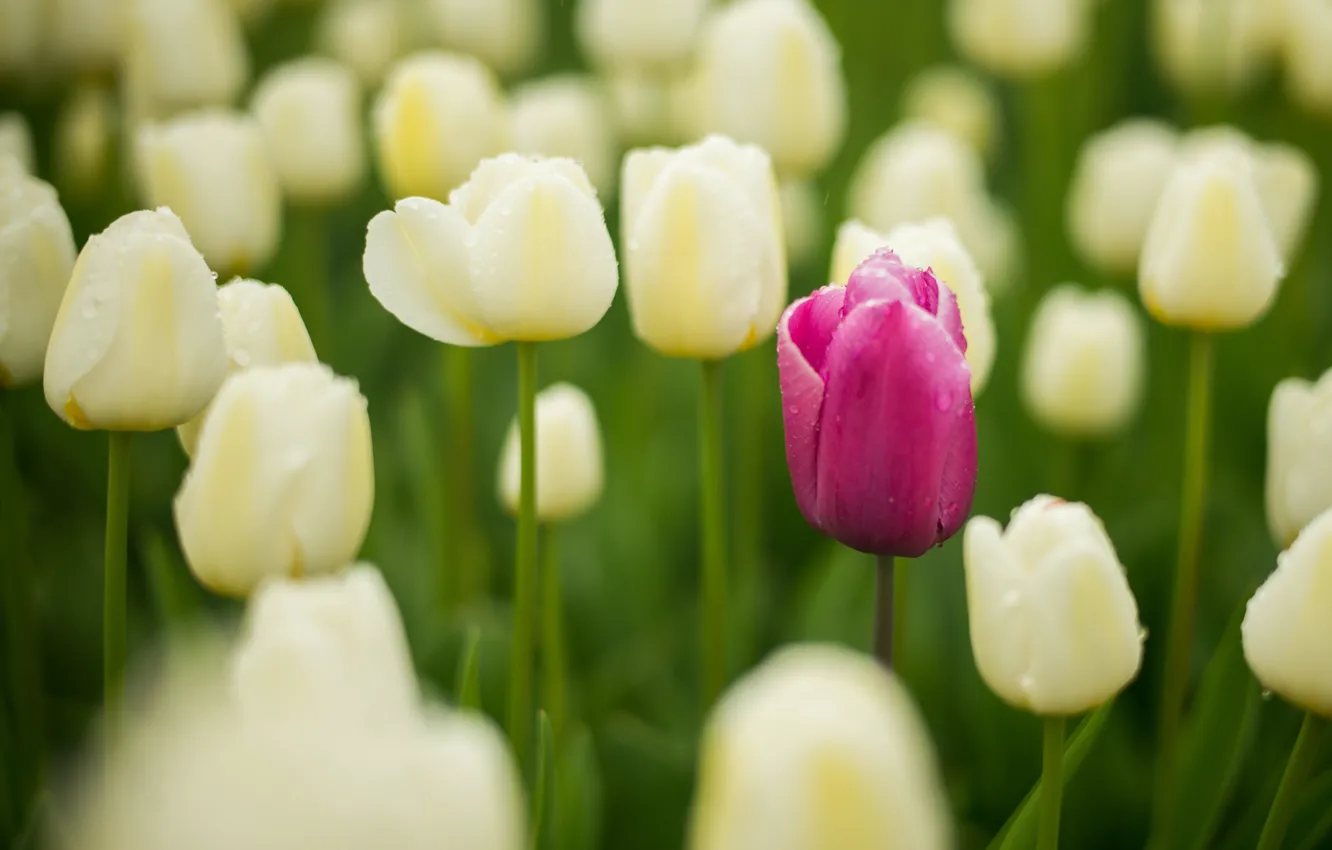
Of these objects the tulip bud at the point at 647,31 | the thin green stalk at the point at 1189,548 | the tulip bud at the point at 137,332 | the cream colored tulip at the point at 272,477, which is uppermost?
the tulip bud at the point at 647,31

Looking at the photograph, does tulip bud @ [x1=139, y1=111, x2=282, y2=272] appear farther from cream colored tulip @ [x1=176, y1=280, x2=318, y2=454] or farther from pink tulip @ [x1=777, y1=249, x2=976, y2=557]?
pink tulip @ [x1=777, y1=249, x2=976, y2=557]

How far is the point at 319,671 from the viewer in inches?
16.6

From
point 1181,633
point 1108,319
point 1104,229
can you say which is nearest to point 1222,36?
point 1104,229

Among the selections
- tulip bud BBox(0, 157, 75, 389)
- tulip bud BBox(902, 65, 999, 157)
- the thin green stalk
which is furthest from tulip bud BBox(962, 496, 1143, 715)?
tulip bud BBox(902, 65, 999, 157)

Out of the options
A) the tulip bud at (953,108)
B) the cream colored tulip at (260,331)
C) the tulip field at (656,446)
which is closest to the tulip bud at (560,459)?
the tulip field at (656,446)

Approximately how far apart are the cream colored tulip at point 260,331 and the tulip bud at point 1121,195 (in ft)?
3.34

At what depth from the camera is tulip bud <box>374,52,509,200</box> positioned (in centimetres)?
108

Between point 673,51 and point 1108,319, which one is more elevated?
point 673,51

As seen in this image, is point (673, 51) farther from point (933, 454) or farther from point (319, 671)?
point (319, 671)

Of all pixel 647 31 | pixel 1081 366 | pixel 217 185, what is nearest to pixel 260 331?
pixel 217 185

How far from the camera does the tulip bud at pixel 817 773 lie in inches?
13.7

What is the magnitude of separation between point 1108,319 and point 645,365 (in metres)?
0.53

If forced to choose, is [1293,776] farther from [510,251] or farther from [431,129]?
[431,129]

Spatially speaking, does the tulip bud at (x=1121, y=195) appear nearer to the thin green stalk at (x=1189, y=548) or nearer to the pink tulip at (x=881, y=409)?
the thin green stalk at (x=1189, y=548)
